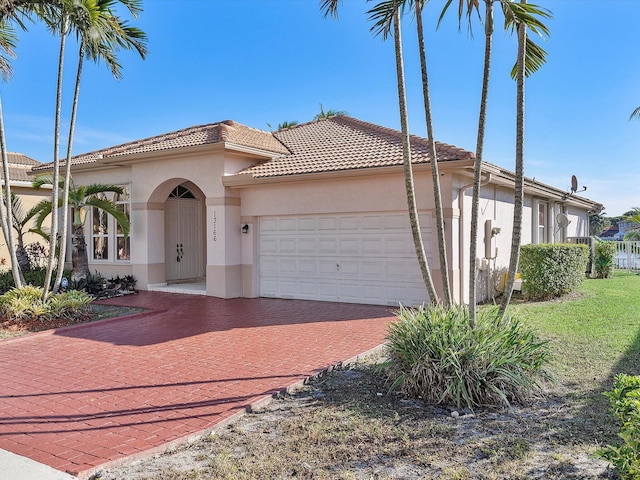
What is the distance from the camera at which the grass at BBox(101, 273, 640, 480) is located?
4.19 meters

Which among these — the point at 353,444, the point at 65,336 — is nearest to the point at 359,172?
the point at 65,336

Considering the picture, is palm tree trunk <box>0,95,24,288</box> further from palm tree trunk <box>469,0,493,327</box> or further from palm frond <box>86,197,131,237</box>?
palm tree trunk <box>469,0,493,327</box>

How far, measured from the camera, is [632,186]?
90.7ft

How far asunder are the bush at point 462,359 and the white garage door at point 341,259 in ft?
19.3

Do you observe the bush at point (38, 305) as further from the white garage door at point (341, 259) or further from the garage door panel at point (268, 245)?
the white garage door at point (341, 259)

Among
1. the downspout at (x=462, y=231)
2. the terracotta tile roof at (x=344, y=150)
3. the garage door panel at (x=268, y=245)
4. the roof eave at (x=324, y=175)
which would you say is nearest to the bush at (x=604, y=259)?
the downspout at (x=462, y=231)

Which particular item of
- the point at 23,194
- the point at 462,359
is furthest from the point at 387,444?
the point at 23,194

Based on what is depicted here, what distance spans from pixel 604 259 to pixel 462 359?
58.1 ft

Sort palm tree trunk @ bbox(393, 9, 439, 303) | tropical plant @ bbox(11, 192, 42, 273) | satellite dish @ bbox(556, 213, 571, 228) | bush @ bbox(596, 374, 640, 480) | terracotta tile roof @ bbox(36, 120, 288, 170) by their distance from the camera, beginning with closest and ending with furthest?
1. bush @ bbox(596, 374, 640, 480)
2. palm tree trunk @ bbox(393, 9, 439, 303)
3. terracotta tile roof @ bbox(36, 120, 288, 170)
4. tropical plant @ bbox(11, 192, 42, 273)
5. satellite dish @ bbox(556, 213, 571, 228)

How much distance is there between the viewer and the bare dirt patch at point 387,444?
4176 millimetres

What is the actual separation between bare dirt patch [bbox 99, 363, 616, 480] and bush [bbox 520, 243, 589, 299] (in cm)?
863

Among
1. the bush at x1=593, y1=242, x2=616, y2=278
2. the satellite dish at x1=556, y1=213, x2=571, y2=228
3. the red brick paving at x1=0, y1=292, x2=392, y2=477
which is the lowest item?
the red brick paving at x1=0, y1=292, x2=392, y2=477

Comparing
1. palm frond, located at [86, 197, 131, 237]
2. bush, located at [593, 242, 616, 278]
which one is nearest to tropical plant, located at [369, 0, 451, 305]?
palm frond, located at [86, 197, 131, 237]

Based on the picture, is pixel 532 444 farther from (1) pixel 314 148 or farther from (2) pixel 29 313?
(1) pixel 314 148
